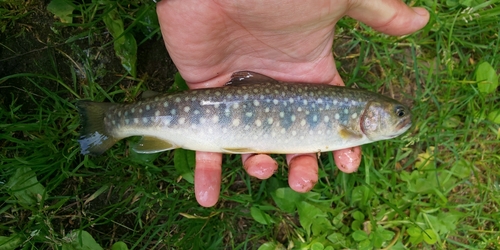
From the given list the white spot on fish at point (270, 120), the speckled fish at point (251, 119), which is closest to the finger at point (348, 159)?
the speckled fish at point (251, 119)

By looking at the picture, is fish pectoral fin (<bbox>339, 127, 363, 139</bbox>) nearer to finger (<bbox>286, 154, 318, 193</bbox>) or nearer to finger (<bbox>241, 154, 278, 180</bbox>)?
finger (<bbox>286, 154, 318, 193</bbox>)

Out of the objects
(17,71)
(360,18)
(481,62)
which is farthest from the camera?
(481,62)

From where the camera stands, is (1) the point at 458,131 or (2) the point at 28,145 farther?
(1) the point at 458,131

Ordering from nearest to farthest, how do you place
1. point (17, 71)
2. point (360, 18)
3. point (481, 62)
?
point (360, 18)
point (17, 71)
point (481, 62)

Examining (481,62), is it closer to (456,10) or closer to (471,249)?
(456,10)

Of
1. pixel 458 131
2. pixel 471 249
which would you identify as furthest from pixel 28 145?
pixel 471 249

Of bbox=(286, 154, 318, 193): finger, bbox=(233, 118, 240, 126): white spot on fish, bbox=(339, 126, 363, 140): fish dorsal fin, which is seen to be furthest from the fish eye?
bbox=(233, 118, 240, 126): white spot on fish

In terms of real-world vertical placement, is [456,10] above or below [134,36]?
above
